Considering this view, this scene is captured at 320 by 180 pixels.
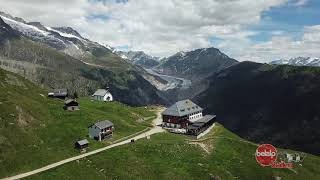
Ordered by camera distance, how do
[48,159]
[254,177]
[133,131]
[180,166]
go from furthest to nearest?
[133,131] → [254,177] → [180,166] → [48,159]

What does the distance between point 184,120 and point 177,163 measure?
4336cm

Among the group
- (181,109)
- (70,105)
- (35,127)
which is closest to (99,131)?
(35,127)

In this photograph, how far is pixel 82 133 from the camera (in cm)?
12750

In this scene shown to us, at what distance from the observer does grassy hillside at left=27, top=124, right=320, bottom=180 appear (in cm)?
10456

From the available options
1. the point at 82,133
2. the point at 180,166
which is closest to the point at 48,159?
the point at 82,133

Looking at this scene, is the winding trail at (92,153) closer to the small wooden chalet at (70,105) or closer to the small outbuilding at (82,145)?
the small outbuilding at (82,145)

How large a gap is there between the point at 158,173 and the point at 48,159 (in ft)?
97.6

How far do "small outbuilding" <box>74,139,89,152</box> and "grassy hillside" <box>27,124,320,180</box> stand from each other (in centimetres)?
612

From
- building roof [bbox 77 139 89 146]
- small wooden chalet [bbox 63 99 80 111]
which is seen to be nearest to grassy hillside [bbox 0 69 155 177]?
small wooden chalet [bbox 63 99 80 111]

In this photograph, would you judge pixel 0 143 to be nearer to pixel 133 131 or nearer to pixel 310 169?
pixel 133 131

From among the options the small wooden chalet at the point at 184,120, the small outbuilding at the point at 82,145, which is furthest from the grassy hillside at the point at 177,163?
the small wooden chalet at the point at 184,120

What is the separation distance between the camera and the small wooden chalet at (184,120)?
15075cm

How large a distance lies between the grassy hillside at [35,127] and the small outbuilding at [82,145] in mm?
1598

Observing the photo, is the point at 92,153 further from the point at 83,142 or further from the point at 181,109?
the point at 181,109
